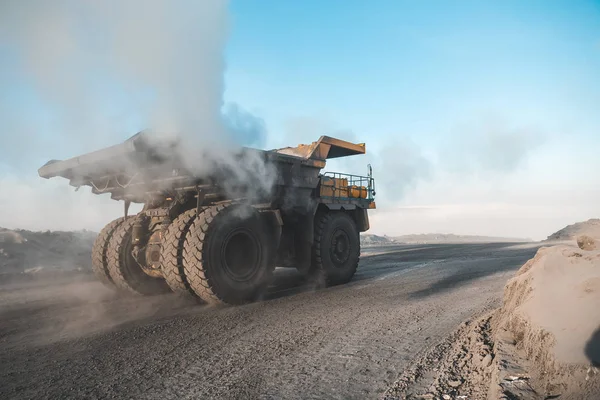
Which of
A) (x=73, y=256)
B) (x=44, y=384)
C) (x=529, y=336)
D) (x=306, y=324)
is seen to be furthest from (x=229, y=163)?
(x=73, y=256)

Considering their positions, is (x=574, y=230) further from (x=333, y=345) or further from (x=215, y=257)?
(x=333, y=345)

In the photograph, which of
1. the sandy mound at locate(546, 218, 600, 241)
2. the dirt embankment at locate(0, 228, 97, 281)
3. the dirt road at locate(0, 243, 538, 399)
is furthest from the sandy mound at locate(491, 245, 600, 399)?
the sandy mound at locate(546, 218, 600, 241)

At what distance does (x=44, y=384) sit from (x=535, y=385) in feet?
13.2

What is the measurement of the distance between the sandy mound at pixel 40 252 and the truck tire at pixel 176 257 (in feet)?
25.3

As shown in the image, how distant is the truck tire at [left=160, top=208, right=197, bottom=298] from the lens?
640cm

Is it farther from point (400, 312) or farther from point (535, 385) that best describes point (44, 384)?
point (400, 312)

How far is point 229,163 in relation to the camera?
22.2ft

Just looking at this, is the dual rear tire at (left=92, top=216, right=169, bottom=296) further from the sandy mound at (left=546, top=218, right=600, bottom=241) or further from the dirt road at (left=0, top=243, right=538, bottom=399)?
the sandy mound at (left=546, top=218, right=600, bottom=241)

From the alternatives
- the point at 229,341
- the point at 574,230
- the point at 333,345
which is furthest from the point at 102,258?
the point at 574,230

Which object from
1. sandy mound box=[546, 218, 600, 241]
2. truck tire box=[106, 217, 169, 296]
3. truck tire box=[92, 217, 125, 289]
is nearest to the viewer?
truck tire box=[106, 217, 169, 296]

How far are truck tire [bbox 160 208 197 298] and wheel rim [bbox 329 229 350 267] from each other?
11.8 feet

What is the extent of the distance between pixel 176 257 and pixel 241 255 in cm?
122

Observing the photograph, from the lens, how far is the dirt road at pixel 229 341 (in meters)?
3.37

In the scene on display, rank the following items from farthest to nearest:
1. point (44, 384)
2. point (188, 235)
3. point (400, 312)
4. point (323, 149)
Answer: point (323, 149) < point (188, 235) < point (400, 312) < point (44, 384)
